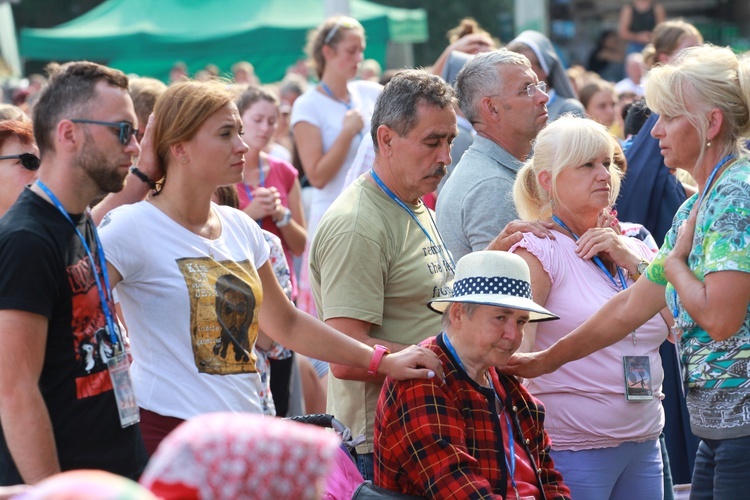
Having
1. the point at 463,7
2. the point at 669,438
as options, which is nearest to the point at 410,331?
the point at 669,438

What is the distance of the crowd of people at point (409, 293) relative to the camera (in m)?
2.77

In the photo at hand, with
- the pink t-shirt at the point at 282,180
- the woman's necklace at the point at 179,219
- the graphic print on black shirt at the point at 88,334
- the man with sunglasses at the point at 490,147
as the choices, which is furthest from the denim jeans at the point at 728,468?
the pink t-shirt at the point at 282,180

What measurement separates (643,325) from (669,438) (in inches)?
45.6

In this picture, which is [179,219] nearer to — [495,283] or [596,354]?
[495,283]

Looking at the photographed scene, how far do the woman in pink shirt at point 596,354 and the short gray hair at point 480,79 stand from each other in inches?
25.1

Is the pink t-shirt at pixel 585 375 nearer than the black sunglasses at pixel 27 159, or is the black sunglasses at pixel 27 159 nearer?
the black sunglasses at pixel 27 159

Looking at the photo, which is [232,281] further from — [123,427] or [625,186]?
[625,186]

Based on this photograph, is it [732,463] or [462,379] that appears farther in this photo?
[462,379]

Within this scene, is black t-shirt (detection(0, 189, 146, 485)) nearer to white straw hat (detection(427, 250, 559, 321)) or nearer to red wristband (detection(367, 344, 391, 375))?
red wristband (detection(367, 344, 391, 375))

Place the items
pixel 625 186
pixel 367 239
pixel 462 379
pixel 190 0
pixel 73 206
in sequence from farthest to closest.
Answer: pixel 190 0
pixel 625 186
pixel 367 239
pixel 462 379
pixel 73 206

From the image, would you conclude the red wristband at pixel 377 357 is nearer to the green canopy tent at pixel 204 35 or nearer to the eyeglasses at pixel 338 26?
the eyeglasses at pixel 338 26

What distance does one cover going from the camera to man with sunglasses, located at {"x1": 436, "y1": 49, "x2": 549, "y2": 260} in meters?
4.20

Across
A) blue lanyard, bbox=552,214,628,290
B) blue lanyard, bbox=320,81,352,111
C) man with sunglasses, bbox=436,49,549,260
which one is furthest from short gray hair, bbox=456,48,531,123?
blue lanyard, bbox=320,81,352,111

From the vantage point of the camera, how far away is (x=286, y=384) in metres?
5.46
